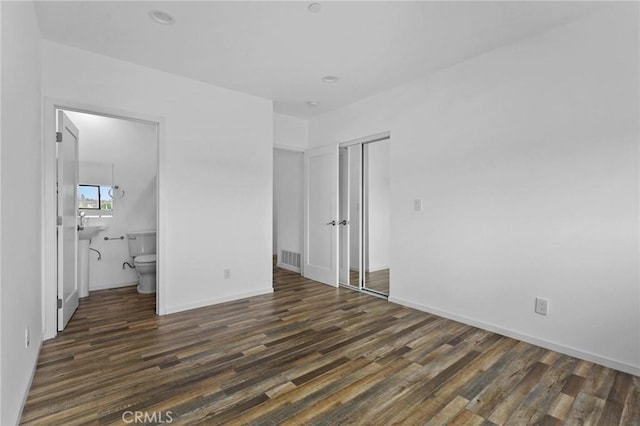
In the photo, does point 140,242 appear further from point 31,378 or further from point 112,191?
point 31,378

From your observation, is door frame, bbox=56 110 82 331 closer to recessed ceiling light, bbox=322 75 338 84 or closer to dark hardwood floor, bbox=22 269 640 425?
dark hardwood floor, bbox=22 269 640 425

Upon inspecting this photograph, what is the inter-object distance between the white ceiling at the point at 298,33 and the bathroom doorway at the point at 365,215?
1475 millimetres

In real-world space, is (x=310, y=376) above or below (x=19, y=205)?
below

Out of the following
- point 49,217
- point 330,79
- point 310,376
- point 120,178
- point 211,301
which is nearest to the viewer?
point 310,376

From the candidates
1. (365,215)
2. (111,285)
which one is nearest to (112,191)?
(111,285)

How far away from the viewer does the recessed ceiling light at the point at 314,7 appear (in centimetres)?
225

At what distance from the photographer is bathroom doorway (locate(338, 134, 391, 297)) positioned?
15.3 feet

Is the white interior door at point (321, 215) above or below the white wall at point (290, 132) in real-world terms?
below

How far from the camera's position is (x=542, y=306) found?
8.73 feet

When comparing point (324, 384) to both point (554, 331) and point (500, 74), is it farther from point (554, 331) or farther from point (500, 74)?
point (500, 74)

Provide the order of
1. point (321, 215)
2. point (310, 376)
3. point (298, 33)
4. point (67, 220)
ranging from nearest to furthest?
point (310, 376), point (298, 33), point (67, 220), point (321, 215)

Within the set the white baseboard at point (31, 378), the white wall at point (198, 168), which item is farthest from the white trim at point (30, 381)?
the white wall at point (198, 168)

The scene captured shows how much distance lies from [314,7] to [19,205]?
225 centimetres

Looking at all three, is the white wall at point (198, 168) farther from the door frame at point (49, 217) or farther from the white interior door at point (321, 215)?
the white interior door at point (321, 215)
